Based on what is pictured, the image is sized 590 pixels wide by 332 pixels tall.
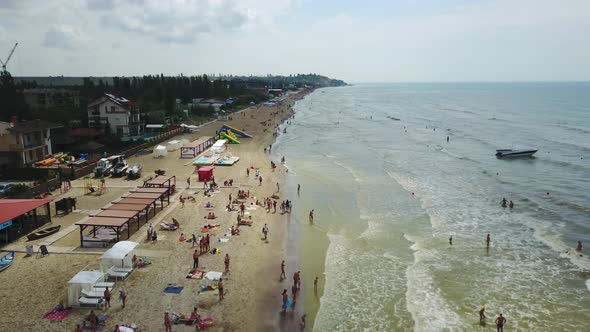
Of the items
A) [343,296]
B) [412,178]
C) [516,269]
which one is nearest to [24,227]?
[343,296]

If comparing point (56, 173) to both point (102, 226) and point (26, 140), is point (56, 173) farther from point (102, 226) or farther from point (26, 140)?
point (102, 226)

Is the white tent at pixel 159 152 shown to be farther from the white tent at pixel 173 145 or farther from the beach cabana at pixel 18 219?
the beach cabana at pixel 18 219

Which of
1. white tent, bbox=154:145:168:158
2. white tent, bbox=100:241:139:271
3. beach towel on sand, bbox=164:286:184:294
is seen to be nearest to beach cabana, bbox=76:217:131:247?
white tent, bbox=100:241:139:271

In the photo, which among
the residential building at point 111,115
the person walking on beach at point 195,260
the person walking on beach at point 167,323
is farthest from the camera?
the residential building at point 111,115

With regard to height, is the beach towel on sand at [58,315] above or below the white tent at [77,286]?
below

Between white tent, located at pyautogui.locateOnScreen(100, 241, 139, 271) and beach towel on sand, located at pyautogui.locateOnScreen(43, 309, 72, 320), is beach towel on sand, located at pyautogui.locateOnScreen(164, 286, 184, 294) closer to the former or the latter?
white tent, located at pyautogui.locateOnScreen(100, 241, 139, 271)

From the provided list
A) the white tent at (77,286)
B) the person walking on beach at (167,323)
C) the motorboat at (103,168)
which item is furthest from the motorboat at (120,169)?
the person walking on beach at (167,323)
